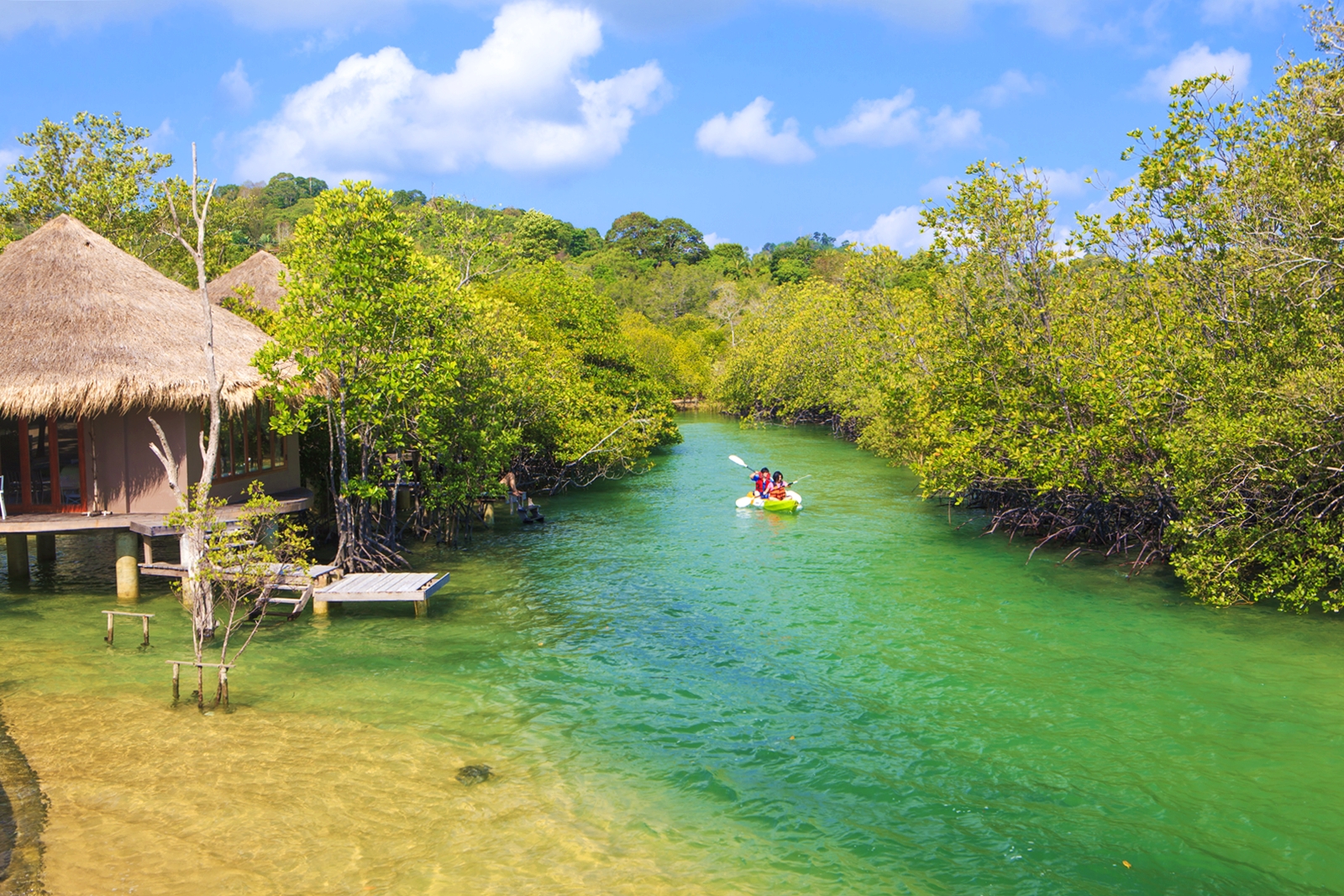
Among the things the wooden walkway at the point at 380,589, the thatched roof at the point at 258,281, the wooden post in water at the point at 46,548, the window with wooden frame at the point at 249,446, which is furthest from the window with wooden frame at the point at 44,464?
the thatched roof at the point at 258,281

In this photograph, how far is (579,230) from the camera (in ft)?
431

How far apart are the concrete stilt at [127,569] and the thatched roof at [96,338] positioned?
2.59 meters

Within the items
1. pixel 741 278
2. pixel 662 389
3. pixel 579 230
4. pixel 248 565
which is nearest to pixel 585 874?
pixel 248 565

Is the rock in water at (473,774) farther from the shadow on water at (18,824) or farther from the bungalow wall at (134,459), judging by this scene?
the bungalow wall at (134,459)

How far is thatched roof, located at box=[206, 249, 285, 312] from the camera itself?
24.8 meters

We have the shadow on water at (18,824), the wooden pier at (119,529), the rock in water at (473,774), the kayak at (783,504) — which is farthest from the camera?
the kayak at (783,504)

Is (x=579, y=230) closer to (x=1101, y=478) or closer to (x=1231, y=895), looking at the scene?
(x=1101, y=478)

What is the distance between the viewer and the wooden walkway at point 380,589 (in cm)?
1697

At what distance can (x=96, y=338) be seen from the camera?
55.6ft

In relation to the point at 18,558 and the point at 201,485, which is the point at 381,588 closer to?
the point at 201,485

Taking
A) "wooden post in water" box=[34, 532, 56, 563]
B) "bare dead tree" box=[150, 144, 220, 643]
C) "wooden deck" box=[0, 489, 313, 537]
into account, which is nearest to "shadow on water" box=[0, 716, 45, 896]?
"bare dead tree" box=[150, 144, 220, 643]

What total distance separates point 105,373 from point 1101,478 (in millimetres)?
18333

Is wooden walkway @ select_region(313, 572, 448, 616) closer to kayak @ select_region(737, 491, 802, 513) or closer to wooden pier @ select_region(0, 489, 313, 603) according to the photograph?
wooden pier @ select_region(0, 489, 313, 603)

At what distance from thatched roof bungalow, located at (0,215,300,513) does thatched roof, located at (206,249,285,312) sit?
18.8 feet
